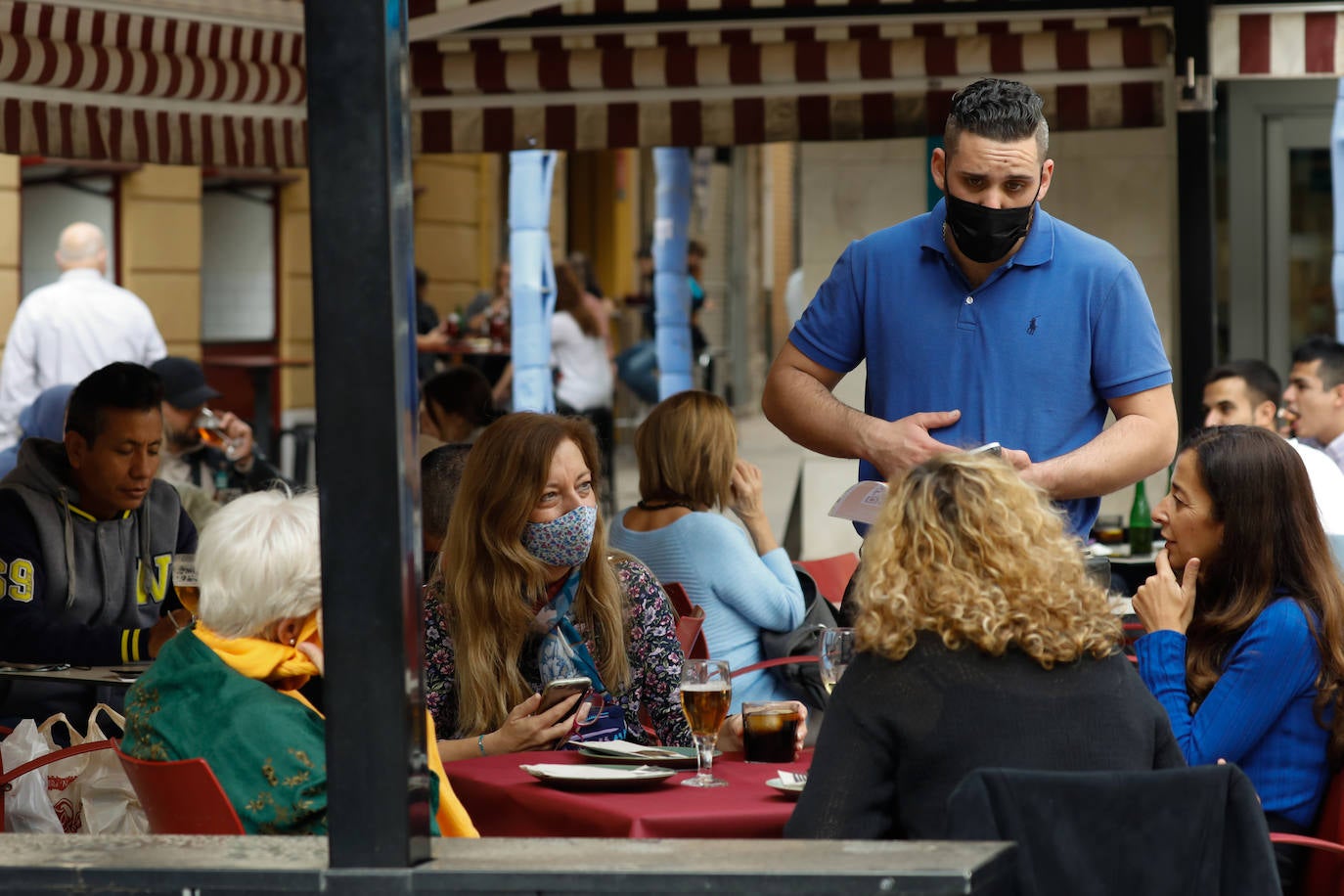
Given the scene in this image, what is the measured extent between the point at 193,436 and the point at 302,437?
4.64m

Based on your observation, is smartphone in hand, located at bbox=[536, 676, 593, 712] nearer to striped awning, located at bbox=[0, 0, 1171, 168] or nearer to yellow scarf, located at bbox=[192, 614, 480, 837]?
yellow scarf, located at bbox=[192, 614, 480, 837]

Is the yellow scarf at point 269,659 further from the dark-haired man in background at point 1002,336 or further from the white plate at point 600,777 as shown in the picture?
the dark-haired man in background at point 1002,336

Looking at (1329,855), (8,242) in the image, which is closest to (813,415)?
(1329,855)

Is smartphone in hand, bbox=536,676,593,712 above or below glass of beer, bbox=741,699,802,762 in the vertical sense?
above

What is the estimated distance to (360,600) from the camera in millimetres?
1982

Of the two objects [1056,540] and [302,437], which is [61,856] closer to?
[1056,540]

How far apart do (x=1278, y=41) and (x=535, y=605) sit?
4.05 metres

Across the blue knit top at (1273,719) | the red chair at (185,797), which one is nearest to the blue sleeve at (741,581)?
the blue knit top at (1273,719)

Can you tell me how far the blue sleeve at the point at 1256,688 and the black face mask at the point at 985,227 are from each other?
829 mm

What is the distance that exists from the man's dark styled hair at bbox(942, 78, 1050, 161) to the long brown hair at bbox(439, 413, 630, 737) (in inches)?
42.6

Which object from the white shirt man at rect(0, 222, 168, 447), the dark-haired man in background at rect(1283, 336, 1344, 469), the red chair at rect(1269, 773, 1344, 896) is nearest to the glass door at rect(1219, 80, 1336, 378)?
the dark-haired man in background at rect(1283, 336, 1344, 469)

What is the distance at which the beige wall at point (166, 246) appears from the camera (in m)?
13.0

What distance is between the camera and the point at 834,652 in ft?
9.92

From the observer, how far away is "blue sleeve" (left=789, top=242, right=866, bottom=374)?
357 centimetres
